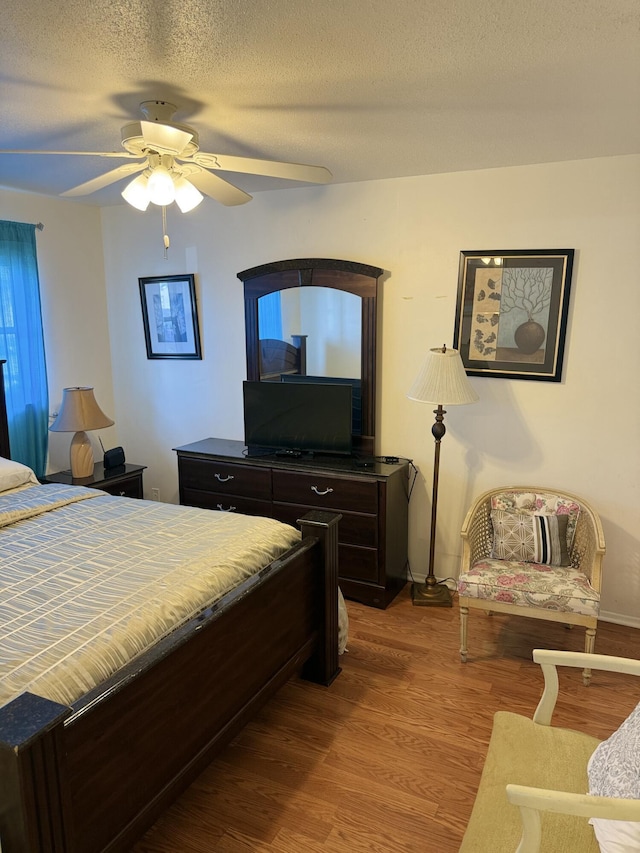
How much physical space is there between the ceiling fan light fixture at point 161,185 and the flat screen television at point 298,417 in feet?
5.53

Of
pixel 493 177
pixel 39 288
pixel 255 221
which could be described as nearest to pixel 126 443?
pixel 39 288

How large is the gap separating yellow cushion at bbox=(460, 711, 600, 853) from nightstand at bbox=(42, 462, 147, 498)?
2.93 metres

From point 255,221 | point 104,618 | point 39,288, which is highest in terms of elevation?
point 255,221

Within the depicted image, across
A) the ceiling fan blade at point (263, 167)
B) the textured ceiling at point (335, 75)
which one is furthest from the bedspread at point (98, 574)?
the textured ceiling at point (335, 75)

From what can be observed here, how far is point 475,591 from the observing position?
2.77 m

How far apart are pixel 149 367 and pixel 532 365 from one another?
9.42 feet

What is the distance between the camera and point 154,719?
1623 mm

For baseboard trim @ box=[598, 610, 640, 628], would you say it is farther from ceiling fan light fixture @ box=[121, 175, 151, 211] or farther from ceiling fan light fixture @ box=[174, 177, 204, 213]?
ceiling fan light fixture @ box=[121, 175, 151, 211]

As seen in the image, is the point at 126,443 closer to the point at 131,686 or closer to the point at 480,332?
the point at 480,332

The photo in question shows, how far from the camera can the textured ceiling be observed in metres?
1.56

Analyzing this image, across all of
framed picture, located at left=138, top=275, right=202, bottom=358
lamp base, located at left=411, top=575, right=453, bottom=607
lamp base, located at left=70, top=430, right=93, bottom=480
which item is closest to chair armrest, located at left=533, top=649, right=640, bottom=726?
lamp base, located at left=411, top=575, right=453, bottom=607

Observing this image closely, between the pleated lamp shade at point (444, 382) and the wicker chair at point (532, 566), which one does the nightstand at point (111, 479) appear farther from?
the wicker chair at point (532, 566)

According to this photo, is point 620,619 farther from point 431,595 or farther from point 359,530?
point 359,530

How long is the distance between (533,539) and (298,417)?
1.60 meters
